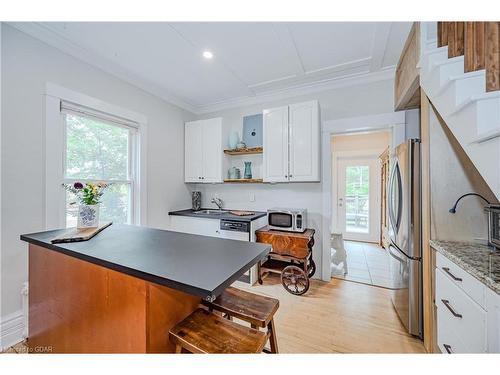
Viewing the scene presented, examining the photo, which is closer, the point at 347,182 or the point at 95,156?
the point at 95,156

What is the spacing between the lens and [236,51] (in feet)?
7.14

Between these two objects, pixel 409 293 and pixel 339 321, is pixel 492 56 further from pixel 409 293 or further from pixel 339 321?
pixel 339 321

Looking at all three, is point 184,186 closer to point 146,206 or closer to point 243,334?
point 146,206

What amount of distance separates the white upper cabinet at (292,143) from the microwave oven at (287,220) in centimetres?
42

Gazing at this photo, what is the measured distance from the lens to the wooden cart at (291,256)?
2.46 meters

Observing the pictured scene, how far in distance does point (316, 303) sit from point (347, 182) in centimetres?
365

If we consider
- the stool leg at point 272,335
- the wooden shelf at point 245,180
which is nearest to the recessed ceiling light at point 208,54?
the wooden shelf at point 245,180

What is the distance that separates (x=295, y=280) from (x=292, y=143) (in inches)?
67.0

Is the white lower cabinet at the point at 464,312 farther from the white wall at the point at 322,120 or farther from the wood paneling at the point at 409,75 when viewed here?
the white wall at the point at 322,120

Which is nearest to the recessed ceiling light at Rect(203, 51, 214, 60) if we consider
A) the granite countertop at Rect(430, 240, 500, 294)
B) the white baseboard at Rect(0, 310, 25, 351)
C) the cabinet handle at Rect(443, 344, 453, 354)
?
the granite countertop at Rect(430, 240, 500, 294)

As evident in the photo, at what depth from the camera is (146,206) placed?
2896 millimetres

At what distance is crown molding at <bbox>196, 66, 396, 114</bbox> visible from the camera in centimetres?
256

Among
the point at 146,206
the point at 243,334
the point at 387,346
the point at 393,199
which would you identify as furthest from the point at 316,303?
the point at 146,206

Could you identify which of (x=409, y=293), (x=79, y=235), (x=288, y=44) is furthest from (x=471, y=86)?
(x=79, y=235)
